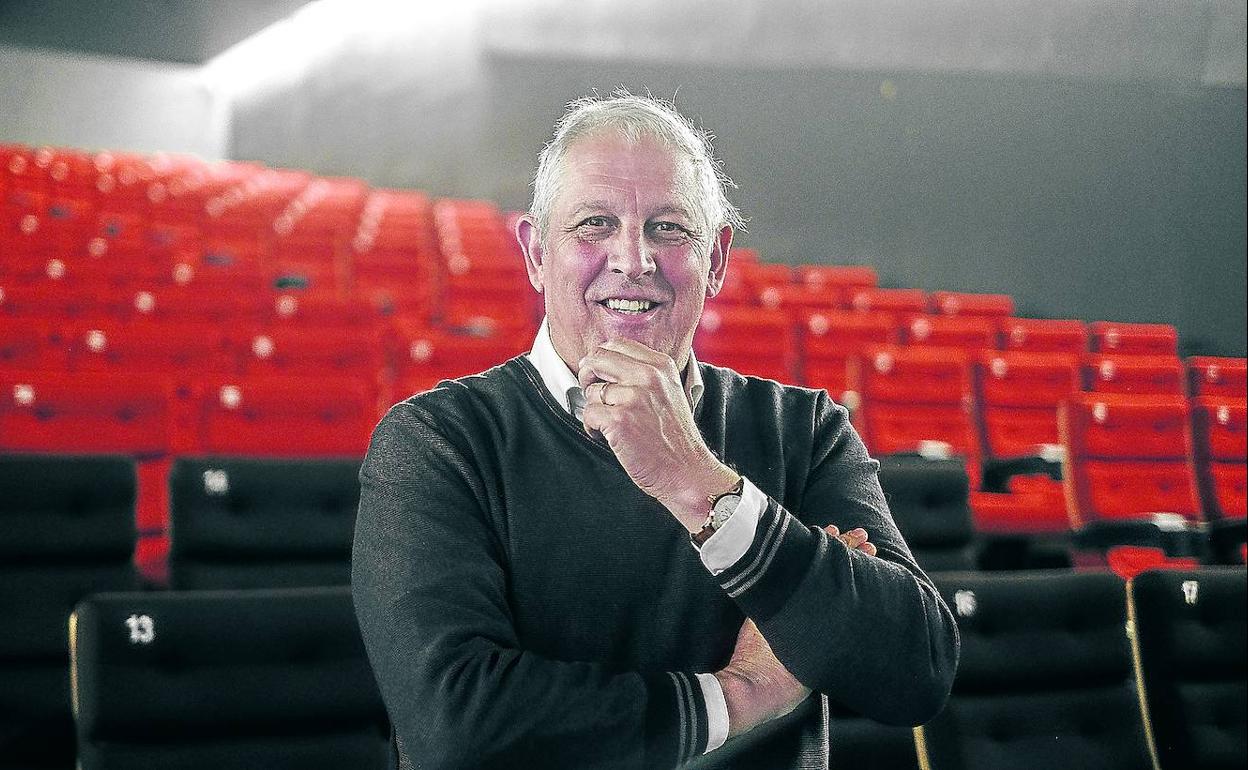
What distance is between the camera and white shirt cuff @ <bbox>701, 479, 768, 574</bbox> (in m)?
0.66

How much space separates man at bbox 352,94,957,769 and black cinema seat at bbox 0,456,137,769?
72 cm

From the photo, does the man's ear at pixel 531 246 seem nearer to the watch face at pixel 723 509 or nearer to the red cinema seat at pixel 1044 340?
the watch face at pixel 723 509

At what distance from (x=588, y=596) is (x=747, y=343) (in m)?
2.49

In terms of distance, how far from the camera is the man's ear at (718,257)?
819 millimetres

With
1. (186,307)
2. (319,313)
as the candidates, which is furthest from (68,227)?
(319,313)

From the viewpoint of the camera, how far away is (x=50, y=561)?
4.23 ft

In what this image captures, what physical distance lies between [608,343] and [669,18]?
5833 mm

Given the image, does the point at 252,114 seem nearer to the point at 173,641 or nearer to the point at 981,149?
the point at 981,149

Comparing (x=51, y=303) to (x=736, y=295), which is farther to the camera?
(x=736, y=295)

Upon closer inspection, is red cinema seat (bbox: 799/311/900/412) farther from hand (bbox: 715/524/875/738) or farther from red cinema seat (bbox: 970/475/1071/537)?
hand (bbox: 715/524/875/738)

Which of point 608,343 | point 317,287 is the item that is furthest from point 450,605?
point 317,287

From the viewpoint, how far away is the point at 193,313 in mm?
3059

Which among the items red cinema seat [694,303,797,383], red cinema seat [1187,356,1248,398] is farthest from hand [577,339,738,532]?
red cinema seat [1187,356,1248,398]

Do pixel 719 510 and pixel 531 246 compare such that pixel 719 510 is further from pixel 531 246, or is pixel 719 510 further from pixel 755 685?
pixel 531 246
